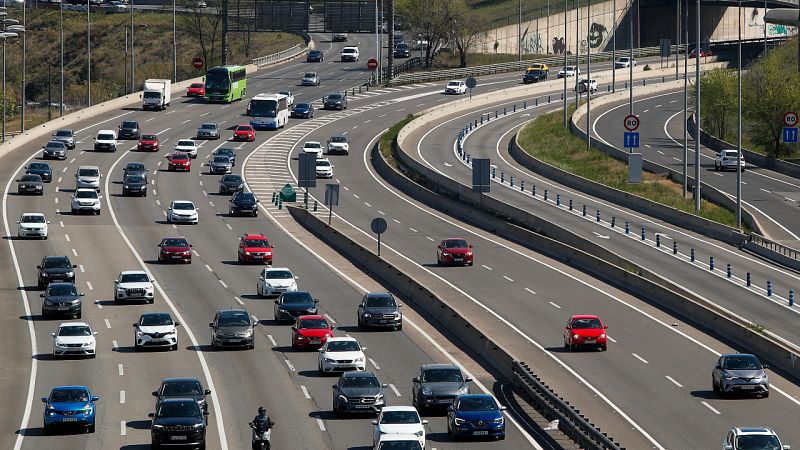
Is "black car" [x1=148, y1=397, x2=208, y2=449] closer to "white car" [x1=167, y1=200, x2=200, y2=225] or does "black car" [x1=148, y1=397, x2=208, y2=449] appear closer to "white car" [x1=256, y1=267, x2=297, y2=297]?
"white car" [x1=256, y1=267, x2=297, y2=297]

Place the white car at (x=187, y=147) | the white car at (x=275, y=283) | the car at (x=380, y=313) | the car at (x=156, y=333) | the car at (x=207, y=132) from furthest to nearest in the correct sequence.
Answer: the car at (x=207, y=132)
the white car at (x=187, y=147)
the white car at (x=275, y=283)
the car at (x=380, y=313)
the car at (x=156, y=333)

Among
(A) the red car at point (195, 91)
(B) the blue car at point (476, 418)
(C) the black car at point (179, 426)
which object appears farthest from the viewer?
(A) the red car at point (195, 91)

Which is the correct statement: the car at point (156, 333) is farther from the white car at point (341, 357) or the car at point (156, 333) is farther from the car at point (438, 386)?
the car at point (438, 386)

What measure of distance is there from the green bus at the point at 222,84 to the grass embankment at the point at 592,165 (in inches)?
1048

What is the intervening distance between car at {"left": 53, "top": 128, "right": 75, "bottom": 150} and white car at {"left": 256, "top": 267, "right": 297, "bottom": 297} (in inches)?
1982

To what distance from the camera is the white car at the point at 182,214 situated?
80.3 m

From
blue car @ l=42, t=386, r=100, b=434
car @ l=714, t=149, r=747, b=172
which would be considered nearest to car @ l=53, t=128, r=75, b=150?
car @ l=714, t=149, r=747, b=172

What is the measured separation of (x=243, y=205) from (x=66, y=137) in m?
29.0

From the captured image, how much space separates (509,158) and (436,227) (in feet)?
103

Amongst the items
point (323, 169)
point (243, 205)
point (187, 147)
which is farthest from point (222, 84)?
point (243, 205)

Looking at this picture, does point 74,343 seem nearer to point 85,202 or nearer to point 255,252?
point 255,252

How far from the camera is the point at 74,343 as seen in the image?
47125 mm

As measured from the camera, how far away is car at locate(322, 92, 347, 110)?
135000 mm

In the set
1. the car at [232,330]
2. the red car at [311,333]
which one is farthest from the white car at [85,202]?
the red car at [311,333]
